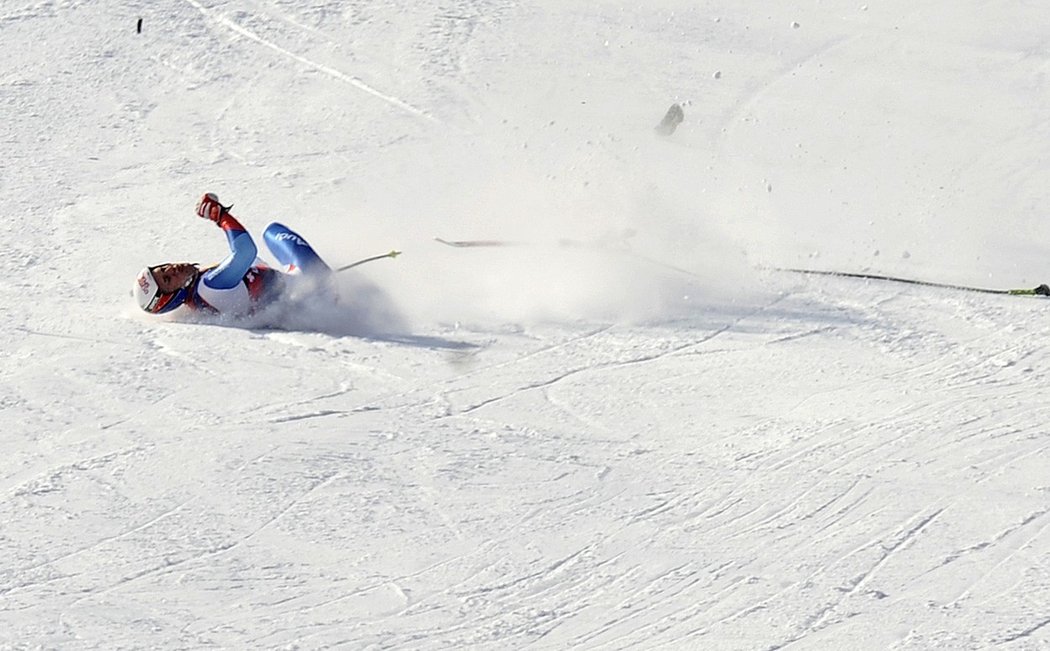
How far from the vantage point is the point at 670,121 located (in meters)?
15.7

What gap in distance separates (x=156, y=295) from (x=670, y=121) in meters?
5.93

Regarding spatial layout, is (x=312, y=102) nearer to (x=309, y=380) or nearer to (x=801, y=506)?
(x=309, y=380)

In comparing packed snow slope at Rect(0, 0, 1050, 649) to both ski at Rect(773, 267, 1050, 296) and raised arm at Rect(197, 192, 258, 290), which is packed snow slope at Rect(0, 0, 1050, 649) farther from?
raised arm at Rect(197, 192, 258, 290)

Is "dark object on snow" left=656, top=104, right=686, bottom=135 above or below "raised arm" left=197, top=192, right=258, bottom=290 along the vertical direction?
above

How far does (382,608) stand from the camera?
310 inches

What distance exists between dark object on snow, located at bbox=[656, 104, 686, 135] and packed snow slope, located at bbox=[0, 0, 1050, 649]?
74mm

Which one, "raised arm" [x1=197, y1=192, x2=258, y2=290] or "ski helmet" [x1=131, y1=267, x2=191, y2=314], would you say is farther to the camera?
"ski helmet" [x1=131, y1=267, x2=191, y2=314]

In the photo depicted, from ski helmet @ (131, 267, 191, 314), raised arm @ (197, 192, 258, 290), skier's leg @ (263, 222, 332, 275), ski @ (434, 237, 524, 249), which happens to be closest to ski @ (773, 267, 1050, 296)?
ski @ (434, 237, 524, 249)

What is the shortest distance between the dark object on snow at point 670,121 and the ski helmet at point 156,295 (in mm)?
5658

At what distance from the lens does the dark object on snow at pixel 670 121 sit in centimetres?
1561

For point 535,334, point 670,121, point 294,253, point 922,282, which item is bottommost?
point 535,334

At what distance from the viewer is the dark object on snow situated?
15.6m

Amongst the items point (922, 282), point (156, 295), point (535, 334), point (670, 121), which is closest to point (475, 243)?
point (535, 334)

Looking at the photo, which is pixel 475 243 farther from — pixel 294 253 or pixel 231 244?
pixel 231 244
